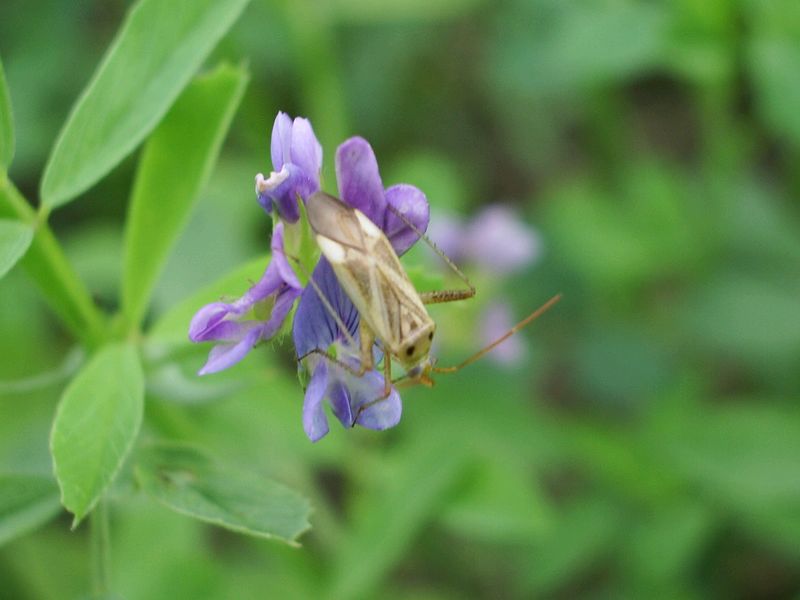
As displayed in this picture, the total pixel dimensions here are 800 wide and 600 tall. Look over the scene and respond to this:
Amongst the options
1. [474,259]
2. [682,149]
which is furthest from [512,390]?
[682,149]

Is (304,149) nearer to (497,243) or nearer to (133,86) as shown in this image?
(133,86)

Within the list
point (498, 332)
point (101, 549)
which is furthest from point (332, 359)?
point (498, 332)

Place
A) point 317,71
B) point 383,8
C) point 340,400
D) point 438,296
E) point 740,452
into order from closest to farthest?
point 340,400 → point 438,296 → point 740,452 → point 317,71 → point 383,8

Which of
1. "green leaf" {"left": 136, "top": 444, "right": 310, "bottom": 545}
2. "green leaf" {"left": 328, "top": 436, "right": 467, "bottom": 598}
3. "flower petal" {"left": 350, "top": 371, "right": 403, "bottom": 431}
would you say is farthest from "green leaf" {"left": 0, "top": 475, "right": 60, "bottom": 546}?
"green leaf" {"left": 328, "top": 436, "right": 467, "bottom": 598}

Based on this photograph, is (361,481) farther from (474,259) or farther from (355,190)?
(355,190)

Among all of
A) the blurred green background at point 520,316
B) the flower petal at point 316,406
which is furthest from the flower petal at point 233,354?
the blurred green background at point 520,316

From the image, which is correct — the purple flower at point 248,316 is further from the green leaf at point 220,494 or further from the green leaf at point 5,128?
the green leaf at point 5,128
